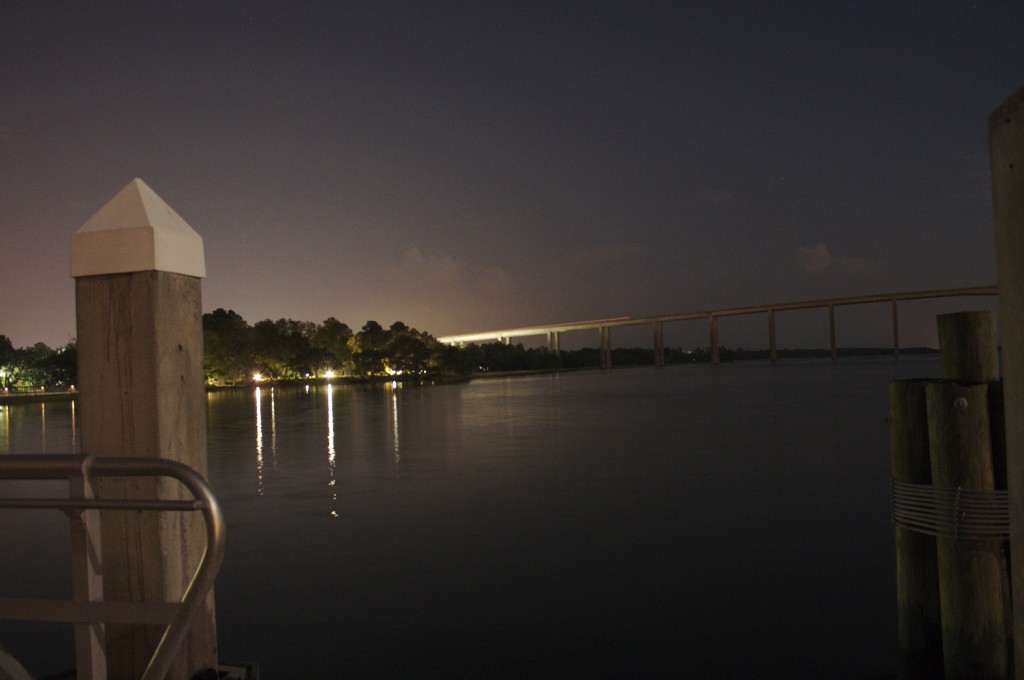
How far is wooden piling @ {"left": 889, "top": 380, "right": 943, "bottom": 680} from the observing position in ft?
16.4

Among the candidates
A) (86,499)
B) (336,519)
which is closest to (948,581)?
(86,499)

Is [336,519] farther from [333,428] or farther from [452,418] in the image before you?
[452,418]

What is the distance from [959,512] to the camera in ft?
15.3

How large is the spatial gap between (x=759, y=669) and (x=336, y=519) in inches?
303

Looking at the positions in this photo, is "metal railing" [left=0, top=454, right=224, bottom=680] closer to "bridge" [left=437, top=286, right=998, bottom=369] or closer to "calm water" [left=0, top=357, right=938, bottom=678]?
"calm water" [left=0, top=357, right=938, bottom=678]

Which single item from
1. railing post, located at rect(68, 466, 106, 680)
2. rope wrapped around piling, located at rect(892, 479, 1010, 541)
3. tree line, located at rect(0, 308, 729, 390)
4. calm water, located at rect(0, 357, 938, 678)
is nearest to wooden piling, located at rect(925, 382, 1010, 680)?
rope wrapped around piling, located at rect(892, 479, 1010, 541)

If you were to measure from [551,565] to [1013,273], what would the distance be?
730 cm

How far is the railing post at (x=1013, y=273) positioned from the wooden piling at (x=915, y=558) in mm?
2299

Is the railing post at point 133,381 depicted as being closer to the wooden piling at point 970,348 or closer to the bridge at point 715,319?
the wooden piling at point 970,348

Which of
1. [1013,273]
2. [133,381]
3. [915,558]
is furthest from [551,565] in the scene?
[1013,273]

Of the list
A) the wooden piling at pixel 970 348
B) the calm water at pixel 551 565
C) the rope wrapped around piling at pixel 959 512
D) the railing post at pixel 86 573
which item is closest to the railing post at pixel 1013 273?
the rope wrapped around piling at pixel 959 512

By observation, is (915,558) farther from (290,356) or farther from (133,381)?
(290,356)

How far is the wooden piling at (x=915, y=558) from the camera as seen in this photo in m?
5.01

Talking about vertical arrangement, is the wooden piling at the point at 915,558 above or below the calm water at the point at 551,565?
above
